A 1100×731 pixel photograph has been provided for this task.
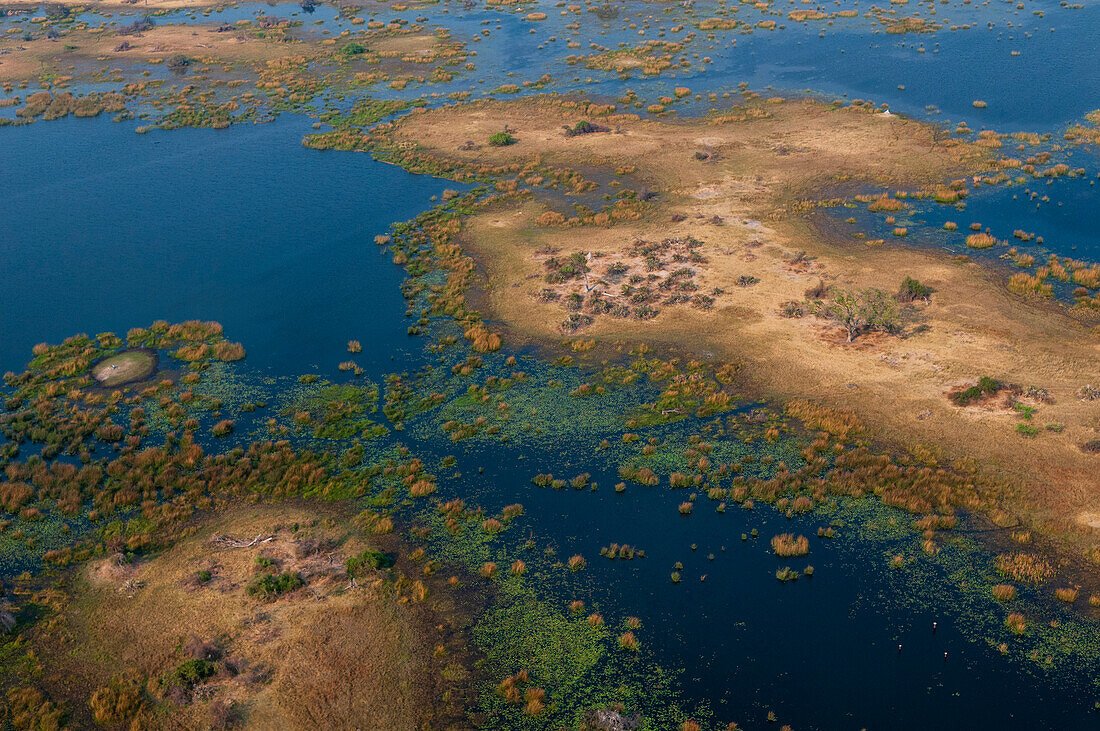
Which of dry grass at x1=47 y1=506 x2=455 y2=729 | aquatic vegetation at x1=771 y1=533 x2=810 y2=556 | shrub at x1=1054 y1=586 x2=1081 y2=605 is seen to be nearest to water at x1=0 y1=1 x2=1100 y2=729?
aquatic vegetation at x1=771 y1=533 x2=810 y2=556

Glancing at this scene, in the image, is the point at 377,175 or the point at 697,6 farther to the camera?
the point at 697,6

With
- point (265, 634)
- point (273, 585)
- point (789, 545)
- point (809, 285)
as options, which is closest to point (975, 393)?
point (809, 285)

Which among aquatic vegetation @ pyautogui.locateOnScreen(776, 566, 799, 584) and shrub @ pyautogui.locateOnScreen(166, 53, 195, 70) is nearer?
aquatic vegetation @ pyautogui.locateOnScreen(776, 566, 799, 584)

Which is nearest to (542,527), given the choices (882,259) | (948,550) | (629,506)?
(629,506)

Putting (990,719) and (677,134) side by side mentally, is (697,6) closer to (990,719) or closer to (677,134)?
(677,134)

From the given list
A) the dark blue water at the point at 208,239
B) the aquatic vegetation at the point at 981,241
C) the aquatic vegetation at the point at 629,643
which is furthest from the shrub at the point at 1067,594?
the dark blue water at the point at 208,239

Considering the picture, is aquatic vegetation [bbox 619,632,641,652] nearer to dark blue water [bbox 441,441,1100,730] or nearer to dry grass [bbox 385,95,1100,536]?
dark blue water [bbox 441,441,1100,730]
